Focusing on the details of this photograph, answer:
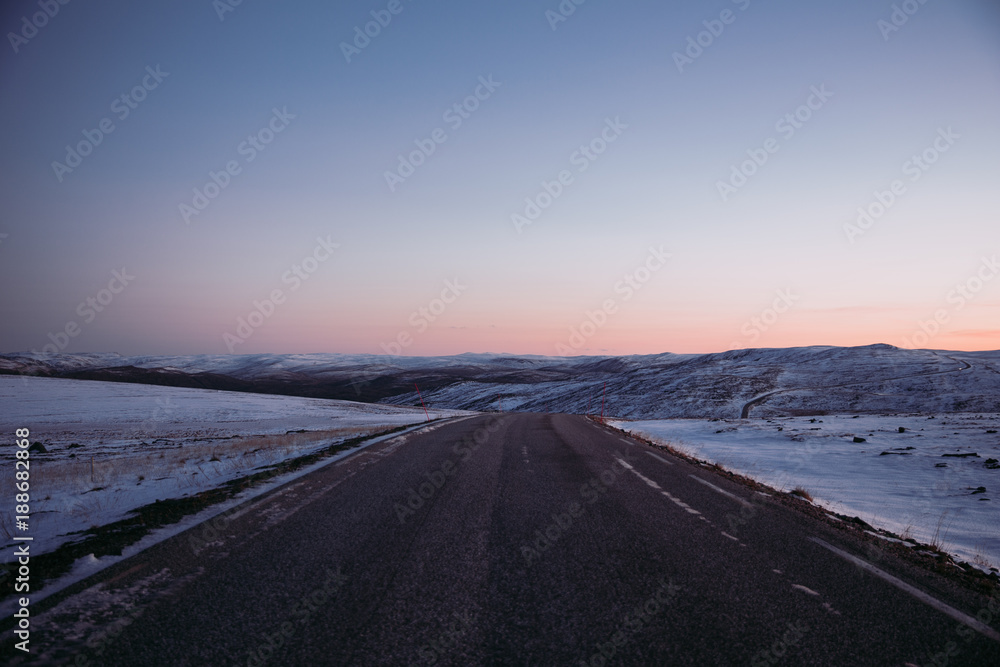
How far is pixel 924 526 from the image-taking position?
7773mm

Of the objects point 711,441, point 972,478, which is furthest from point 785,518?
point 711,441

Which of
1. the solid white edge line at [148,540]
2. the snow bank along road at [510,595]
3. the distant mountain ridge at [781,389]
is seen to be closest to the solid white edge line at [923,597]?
the snow bank along road at [510,595]

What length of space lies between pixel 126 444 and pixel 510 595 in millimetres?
23326

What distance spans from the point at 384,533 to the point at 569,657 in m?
3.14

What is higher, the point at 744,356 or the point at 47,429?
the point at 744,356

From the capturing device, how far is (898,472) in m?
12.4

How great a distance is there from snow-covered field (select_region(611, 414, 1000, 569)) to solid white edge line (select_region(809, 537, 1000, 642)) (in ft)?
6.12

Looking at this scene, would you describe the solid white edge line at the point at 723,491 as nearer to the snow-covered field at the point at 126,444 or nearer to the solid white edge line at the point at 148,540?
the solid white edge line at the point at 148,540

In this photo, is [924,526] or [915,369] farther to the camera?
[915,369]

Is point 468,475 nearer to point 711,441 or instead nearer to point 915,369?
point 711,441

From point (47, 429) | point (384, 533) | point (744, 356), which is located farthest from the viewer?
point (744, 356)

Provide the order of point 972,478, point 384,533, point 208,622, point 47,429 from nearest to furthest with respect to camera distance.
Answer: point 208,622, point 384,533, point 972,478, point 47,429

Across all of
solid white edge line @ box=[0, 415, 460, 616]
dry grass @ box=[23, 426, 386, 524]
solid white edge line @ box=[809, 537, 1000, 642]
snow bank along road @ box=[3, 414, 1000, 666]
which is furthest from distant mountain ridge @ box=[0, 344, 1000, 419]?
solid white edge line @ box=[0, 415, 460, 616]

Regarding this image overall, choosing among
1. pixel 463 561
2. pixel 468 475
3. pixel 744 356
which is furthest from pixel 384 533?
pixel 744 356
